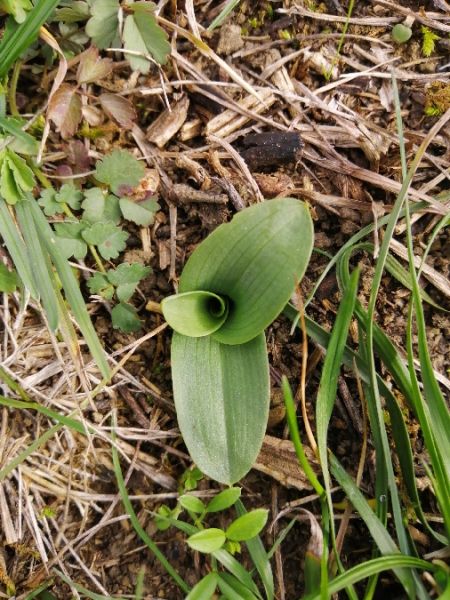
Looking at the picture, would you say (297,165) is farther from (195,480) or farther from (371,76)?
(195,480)

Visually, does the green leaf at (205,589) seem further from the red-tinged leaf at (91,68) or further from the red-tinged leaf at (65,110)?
the red-tinged leaf at (91,68)

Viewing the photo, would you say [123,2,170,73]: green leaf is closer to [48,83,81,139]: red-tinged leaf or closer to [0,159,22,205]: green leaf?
[48,83,81,139]: red-tinged leaf

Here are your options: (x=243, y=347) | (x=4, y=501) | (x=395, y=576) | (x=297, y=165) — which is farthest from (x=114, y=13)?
(x=395, y=576)

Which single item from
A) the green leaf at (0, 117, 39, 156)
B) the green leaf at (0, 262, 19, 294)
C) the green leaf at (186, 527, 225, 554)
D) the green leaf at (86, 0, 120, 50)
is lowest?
the green leaf at (186, 527, 225, 554)

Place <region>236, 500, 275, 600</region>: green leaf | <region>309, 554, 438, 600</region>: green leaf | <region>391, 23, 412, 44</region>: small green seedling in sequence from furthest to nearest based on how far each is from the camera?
<region>391, 23, 412, 44</region>: small green seedling
<region>236, 500, 275, 600</region>: green leaf
<region>309, 554, 438, 600</region>: green leaf

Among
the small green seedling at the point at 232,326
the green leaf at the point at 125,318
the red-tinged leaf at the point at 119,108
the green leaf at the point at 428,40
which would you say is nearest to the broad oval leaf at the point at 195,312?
the small green seedling at the point at 232,326

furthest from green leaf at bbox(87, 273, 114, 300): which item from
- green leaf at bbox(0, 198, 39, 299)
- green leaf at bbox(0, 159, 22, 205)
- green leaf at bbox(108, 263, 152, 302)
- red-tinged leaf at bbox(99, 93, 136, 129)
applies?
red-tinged leaf at bbox(99, 93, 136, 129)

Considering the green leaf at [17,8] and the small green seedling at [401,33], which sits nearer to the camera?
the green leaf at [17,8]
